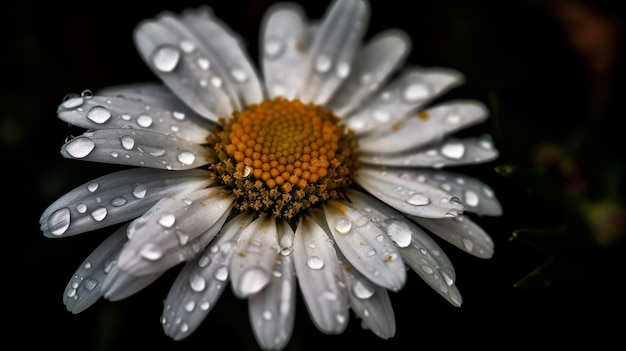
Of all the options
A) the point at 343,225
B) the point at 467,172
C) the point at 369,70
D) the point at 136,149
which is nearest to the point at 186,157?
the point at 136,149

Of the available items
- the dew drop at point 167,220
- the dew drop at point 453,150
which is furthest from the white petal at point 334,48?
the dew drop at point 167,220

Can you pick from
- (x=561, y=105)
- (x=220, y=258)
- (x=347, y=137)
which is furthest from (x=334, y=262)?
(x=561, y=105)

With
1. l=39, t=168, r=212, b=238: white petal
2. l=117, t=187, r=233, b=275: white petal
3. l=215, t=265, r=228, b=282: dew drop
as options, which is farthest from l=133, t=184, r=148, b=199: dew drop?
l=215, t=265, r=228, b=282: dew drop

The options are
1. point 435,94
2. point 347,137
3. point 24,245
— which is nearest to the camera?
point 347,137

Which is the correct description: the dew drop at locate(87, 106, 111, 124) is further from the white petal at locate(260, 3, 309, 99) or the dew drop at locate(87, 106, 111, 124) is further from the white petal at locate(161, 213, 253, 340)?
the white petal at locate(260, 3, 309, 99)

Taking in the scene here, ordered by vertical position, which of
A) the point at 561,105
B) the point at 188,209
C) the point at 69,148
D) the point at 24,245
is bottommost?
the point at 24,245

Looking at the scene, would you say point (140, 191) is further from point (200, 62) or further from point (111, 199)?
point (200, 62)

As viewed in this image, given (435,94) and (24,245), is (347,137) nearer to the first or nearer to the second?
(435,94)

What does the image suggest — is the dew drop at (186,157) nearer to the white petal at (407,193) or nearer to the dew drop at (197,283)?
the dew drop at (197,283)
